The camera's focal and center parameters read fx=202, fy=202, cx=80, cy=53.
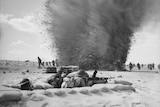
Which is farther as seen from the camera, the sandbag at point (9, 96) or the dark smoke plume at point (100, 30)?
the dark smoke plume at point (100, 30)

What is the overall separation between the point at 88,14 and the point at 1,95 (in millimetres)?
20030

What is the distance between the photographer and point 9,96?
350cm

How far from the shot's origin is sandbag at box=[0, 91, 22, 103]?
11.3ft

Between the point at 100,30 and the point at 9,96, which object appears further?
the point at 100,30

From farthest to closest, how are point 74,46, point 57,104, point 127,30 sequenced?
point 74,46
point 127,30
point 57,104

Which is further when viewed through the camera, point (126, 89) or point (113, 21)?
point (113, 21)

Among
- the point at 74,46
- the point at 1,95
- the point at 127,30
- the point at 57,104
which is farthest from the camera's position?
the point at 74,46

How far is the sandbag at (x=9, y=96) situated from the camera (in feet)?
11.3

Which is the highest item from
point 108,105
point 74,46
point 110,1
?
point 110,1

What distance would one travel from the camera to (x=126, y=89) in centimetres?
512

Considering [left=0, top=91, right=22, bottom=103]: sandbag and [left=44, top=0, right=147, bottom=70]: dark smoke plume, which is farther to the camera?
[left=44, top=0, right=147, bottom=70]: dark smoke plume

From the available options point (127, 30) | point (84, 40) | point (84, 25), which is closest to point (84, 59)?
point (84, 40)

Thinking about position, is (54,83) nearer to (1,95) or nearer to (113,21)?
(1,95)

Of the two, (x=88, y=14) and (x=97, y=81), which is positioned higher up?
(x=88, y=14)
